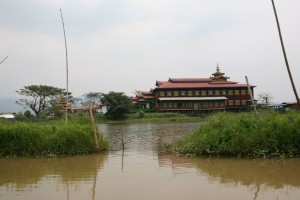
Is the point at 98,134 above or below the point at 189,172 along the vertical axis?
above

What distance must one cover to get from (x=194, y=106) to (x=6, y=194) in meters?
54.8

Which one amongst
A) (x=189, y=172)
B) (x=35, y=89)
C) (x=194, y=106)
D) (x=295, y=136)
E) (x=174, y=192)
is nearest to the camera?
(x=174, y=192)

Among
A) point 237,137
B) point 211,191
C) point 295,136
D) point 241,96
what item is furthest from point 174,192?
point 241,96

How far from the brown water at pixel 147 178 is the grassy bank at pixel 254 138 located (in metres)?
0.69

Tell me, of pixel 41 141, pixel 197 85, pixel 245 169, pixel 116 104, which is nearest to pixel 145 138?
pixel 41 141

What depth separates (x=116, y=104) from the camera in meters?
54.8

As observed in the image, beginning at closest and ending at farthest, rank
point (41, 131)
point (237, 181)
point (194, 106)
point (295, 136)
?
1. point (237, 181)
2. point (295, 136)
3. point (41, 131)
4. point (194, 106)

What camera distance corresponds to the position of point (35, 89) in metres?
57.4

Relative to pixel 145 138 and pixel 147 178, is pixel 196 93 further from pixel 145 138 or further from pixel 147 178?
pixel 147 178

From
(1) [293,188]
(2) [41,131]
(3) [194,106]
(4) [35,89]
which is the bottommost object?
(1) [293,188]

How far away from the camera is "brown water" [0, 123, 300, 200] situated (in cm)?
862

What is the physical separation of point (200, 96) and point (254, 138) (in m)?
50.0

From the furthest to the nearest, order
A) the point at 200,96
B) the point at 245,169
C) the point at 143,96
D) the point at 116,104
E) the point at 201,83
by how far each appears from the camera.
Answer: the point at 143,96 < the point at 201,83 < the point at 200,96 < the point at 116,104 < the point at 245,169

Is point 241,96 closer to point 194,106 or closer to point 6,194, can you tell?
point 194,106
